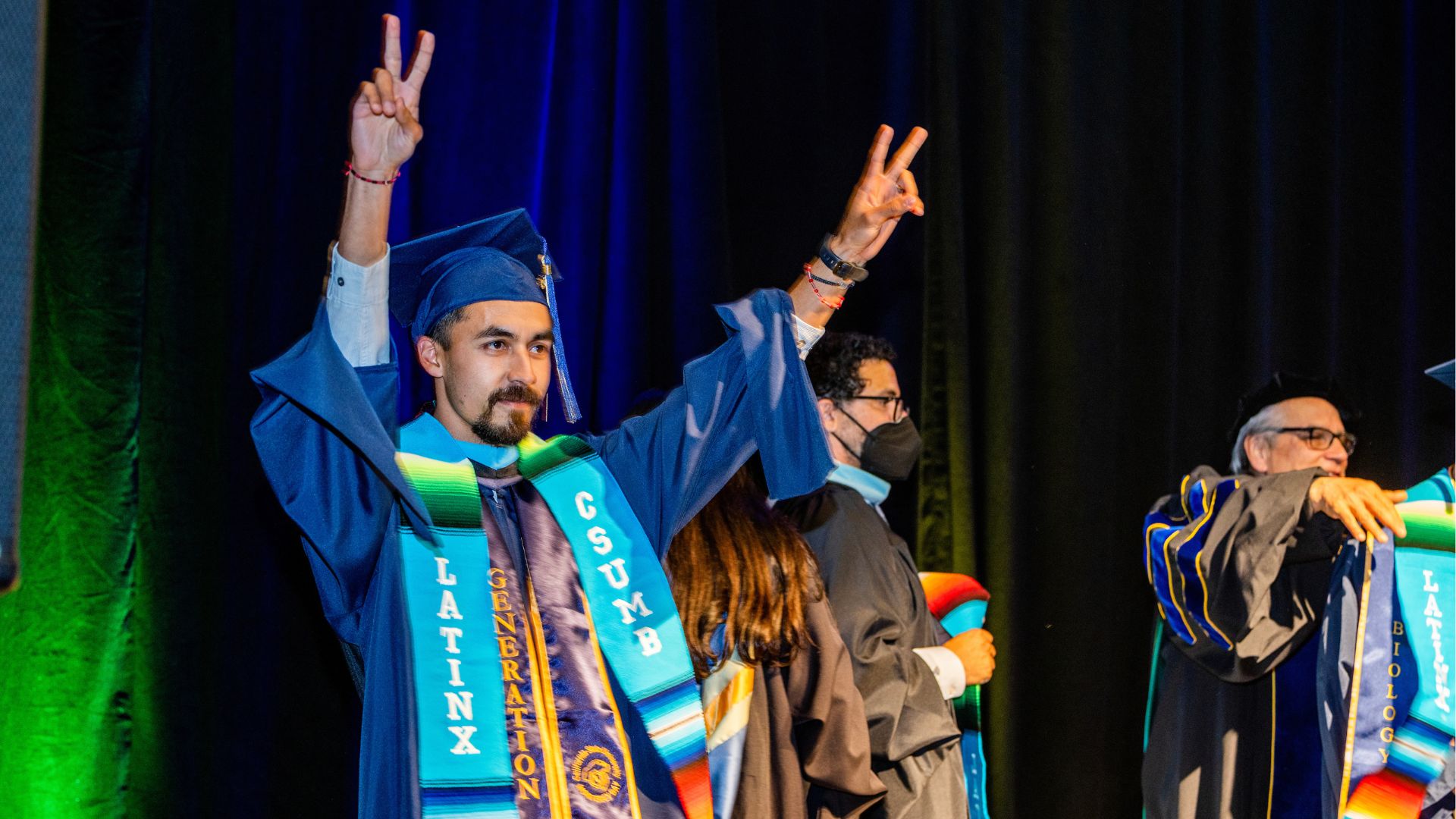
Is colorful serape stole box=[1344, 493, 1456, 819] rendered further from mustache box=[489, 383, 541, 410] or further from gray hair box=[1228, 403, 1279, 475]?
mustache box=[489, 383, 541, 410]

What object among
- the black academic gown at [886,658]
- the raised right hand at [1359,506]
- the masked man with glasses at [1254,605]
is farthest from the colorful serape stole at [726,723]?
the raised right hand at [1359,506]

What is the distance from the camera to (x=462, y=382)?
2.24 meters

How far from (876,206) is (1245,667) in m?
1.87

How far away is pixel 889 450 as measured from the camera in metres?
3.39

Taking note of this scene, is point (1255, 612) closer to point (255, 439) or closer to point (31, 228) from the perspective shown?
point (255, 439)

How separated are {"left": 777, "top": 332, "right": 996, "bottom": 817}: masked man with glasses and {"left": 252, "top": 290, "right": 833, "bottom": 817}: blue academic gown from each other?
701 millimetres

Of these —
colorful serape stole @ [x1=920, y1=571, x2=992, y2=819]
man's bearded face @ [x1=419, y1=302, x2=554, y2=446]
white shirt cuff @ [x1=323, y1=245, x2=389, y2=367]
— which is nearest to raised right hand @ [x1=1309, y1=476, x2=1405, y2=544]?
colorful serape stole @ [x1=920, y1=571, x2=992, y2=819]

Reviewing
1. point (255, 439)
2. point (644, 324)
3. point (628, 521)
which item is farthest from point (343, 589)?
point (644, 324)

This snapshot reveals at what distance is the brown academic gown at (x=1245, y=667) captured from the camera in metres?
3.38

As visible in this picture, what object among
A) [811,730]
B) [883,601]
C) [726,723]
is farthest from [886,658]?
[726,723]

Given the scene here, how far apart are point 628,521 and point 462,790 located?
493mm

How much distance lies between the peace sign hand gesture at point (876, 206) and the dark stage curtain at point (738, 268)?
4.67 feet

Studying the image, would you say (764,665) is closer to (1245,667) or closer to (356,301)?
(356,301)

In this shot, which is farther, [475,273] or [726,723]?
Result: [726,723]
